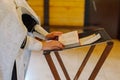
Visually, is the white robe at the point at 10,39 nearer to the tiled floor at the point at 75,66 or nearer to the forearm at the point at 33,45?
the forearm at the point at 33,45

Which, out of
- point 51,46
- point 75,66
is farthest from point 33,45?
point 75,66

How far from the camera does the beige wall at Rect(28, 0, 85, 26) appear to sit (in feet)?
13.0

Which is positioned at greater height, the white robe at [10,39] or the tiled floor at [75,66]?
the white robe at [10,39]

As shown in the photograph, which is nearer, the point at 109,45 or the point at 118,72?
the point at 109,45

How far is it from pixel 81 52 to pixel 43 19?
38.5 inches

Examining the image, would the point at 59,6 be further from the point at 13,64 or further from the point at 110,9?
the point at 13,64

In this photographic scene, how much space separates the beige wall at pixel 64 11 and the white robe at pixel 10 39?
260cm

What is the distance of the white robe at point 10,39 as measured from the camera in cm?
130

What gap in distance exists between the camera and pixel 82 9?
3.98 meters

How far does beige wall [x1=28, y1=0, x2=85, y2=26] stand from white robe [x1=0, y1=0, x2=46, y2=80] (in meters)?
2.60

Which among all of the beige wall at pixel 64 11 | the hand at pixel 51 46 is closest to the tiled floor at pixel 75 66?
the beige wall at pixel 64 11

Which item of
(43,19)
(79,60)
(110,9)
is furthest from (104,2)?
(79,60)

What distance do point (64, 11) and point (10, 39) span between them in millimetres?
2757

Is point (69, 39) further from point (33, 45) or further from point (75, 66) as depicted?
point (75, 66)
